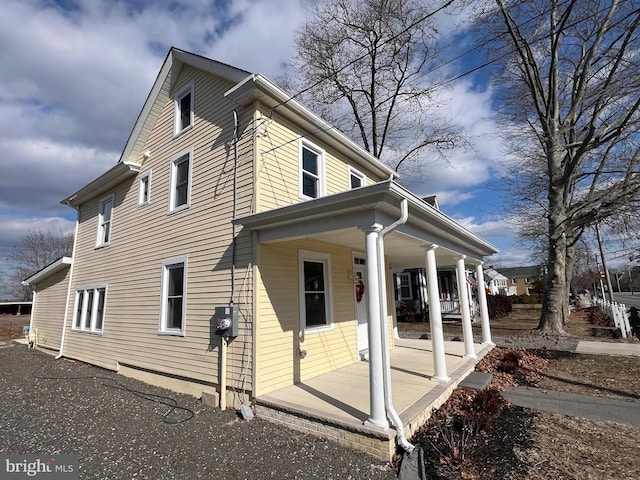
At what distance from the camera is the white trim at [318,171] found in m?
7.21

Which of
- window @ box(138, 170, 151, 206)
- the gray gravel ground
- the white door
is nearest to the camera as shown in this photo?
the gray gravel ground

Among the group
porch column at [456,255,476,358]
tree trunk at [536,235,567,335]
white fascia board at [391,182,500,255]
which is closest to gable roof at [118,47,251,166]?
white fascia board at [391,182,500,255]

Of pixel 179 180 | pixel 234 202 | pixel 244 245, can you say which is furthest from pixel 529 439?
pixel 179 180

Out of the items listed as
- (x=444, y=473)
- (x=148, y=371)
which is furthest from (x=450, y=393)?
(x=148, y=371)

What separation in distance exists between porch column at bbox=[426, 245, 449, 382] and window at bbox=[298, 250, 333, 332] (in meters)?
2.15

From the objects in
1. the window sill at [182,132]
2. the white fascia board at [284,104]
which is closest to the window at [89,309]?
the window sill at [182,132]

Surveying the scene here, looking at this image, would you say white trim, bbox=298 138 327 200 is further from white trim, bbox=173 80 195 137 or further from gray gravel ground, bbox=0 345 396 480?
gray gravel ground, bbox=0 345 396 480

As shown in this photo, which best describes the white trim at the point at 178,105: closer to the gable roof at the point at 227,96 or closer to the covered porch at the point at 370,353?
the gable roof at the point at 227,96

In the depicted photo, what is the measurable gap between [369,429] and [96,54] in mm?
8914

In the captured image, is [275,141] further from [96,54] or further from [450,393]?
[450,393]

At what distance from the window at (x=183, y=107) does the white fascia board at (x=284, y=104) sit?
2331 mm

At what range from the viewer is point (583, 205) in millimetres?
12398

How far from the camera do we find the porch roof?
4417mm

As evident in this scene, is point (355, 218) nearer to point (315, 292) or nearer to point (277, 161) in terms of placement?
point (277, 161)
